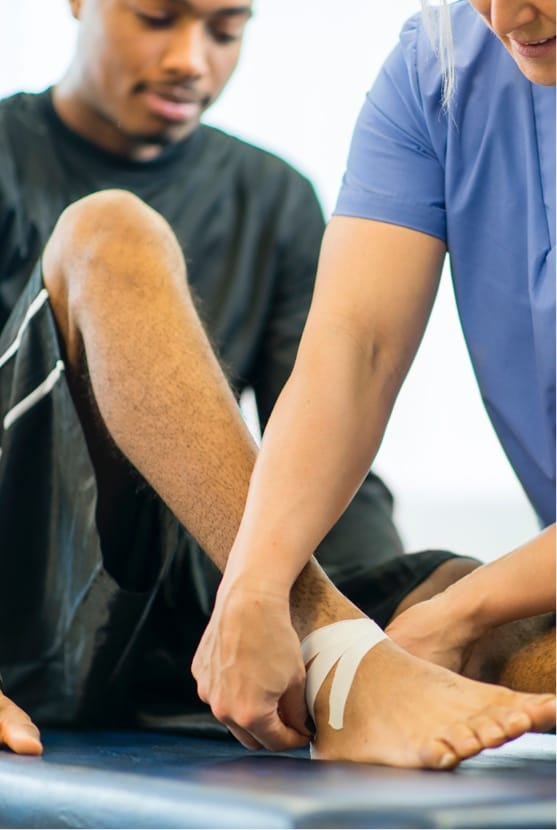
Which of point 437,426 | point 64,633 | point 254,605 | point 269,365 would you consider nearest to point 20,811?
point 254,605

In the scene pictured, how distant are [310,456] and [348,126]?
6.76 ft

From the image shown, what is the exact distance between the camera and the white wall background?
122 inches

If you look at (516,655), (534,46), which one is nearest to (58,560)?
(516,655)

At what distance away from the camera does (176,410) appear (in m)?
1.23

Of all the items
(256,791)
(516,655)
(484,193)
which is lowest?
(516,655)

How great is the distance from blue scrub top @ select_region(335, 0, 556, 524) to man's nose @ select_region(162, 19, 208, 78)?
1.99 feet

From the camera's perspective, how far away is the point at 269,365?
1.89 meters

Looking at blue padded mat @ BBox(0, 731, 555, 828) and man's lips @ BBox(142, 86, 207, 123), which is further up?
man's lips @ BBox(142, 86, 207, 123)

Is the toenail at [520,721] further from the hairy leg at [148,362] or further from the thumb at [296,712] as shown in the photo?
the hairy leg at [148,362]

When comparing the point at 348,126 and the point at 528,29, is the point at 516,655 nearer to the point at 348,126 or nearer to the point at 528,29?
the point at 528,29

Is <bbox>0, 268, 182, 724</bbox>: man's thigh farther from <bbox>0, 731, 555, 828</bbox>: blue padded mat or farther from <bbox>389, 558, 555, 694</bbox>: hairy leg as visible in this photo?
<bbox>389, 558, 555, 694</bbox>: hairy leg

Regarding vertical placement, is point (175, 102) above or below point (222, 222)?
above

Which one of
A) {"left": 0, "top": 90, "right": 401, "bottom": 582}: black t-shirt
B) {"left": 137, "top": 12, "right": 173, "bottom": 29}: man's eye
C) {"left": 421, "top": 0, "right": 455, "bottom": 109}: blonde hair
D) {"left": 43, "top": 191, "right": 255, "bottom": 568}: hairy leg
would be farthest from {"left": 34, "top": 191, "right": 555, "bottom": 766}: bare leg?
{"left": 137, "top": 12, "right": 173, "bottom": 29}: man's eye

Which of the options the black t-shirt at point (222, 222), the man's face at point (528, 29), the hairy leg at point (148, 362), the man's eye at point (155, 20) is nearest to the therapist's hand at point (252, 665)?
the hairy leg at point (148, 362)
